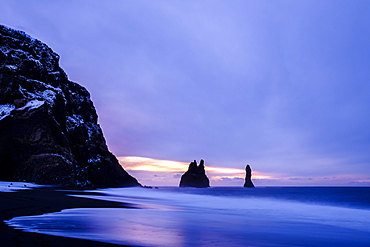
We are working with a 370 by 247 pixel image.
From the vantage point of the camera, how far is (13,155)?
2037 inches

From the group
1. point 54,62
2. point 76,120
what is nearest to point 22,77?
point 54,62

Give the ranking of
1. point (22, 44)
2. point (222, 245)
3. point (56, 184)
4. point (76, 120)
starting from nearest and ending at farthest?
point (222, 245), point (56, 184), point (22, 44), point (76, 120)

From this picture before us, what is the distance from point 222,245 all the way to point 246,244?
2.46ft

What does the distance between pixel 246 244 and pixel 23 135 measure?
56.1 m

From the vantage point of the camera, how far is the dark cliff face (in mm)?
52031

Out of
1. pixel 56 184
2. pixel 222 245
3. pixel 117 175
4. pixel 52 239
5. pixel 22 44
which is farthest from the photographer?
pixel 117 175

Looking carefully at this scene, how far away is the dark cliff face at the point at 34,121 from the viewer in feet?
171

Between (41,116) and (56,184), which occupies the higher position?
(41,116)

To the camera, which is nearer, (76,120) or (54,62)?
(54,62)

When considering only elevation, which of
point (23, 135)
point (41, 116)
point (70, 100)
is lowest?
point (23, 135)

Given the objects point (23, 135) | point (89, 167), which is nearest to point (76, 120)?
point (89, 167)

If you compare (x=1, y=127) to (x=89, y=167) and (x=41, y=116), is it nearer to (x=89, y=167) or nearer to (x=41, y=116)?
(x=41, y=116)

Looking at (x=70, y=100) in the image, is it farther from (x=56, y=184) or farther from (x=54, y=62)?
(x=56, y=184)

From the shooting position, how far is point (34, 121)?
181 feet
